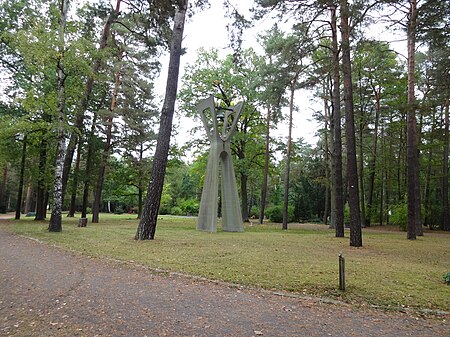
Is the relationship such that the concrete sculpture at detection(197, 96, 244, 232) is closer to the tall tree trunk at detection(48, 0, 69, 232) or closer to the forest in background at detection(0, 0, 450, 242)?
the forest in background at detection(0, 0, 450, 242)

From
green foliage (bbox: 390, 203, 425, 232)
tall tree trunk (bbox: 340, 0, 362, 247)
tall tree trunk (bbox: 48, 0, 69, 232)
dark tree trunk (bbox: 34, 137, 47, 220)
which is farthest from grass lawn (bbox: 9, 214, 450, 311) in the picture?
green foliage (bbox: 390, 203, 425, 232)

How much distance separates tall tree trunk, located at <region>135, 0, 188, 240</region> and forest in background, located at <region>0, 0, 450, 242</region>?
0.73 ft

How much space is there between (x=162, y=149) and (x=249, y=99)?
13261mm

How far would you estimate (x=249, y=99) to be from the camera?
22.3 m

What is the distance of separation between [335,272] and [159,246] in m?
4.96

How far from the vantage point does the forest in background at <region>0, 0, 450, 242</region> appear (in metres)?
10.4

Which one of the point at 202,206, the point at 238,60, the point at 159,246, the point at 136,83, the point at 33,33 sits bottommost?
the point at 159,246

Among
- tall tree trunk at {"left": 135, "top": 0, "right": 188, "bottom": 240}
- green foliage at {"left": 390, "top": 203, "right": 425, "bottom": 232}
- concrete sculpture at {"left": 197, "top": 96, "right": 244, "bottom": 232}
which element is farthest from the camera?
green foliage at {"left": 390, "top": 203, "right": 425, "bottom": 232}

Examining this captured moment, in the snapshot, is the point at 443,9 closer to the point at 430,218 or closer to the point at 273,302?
the point at 273,302

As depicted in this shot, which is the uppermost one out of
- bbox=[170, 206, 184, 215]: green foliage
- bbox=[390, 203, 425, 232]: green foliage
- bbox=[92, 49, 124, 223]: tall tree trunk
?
bbox=[92, 49, 124, 223]: tall tree trunk

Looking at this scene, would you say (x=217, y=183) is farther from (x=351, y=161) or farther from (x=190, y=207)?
(x=190, y=207)

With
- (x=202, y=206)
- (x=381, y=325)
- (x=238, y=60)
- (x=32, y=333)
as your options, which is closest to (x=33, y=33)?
(x=238, y=60)

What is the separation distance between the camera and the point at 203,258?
7.06 m

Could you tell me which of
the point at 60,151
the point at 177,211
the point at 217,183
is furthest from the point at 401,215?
the point at 177,211
